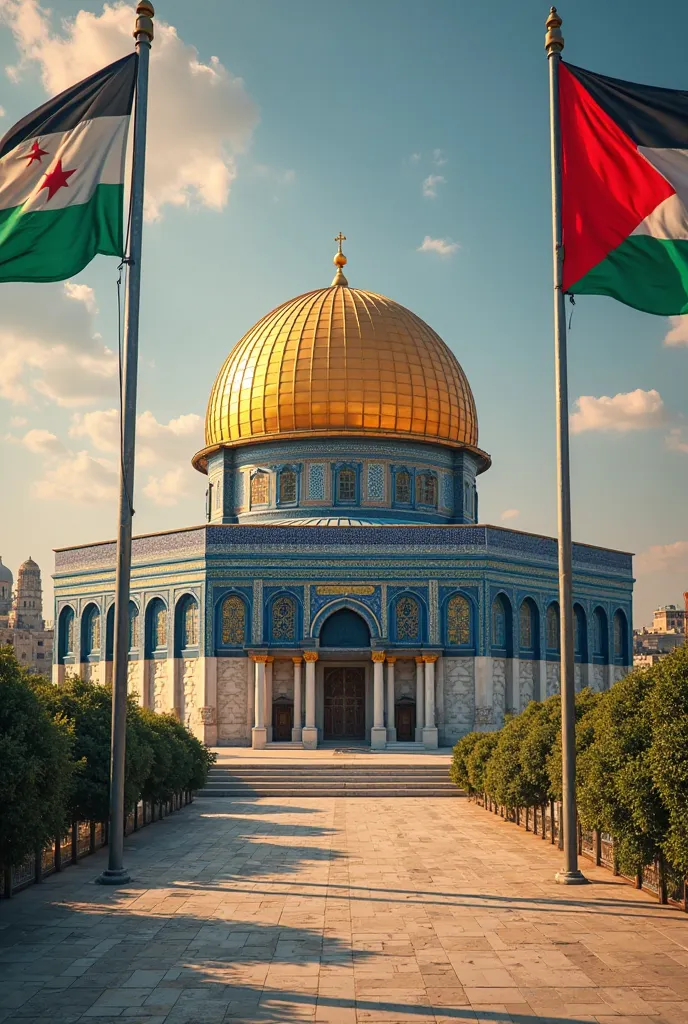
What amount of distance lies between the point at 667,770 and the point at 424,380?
29531mm

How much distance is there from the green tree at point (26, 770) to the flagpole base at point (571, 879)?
6.33 metres

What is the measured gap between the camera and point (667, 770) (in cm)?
1148

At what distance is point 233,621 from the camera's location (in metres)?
34.9

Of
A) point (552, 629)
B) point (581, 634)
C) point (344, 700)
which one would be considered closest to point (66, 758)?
point (344, 700)

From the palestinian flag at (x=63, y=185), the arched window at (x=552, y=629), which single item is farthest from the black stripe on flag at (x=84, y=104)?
the arched window at (x=552, y=629)

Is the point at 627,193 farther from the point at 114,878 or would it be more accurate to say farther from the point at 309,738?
the point at 309,738

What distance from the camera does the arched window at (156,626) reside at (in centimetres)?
3666

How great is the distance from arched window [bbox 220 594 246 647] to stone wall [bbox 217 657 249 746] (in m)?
0.92

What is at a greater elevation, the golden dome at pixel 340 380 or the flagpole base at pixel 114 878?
the golden dome at pixel 340 380

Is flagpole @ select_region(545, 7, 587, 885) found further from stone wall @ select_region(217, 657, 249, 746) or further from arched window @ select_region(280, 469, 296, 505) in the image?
arched window @ select_region(280, 469, 296, 505)

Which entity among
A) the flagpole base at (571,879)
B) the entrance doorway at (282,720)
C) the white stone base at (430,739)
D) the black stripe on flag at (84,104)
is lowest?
the flagpole base at (571,879)

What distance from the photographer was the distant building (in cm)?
10712

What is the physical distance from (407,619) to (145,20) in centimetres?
2322

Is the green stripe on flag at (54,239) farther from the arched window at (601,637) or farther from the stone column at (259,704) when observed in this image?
the arched window at (601,637)
